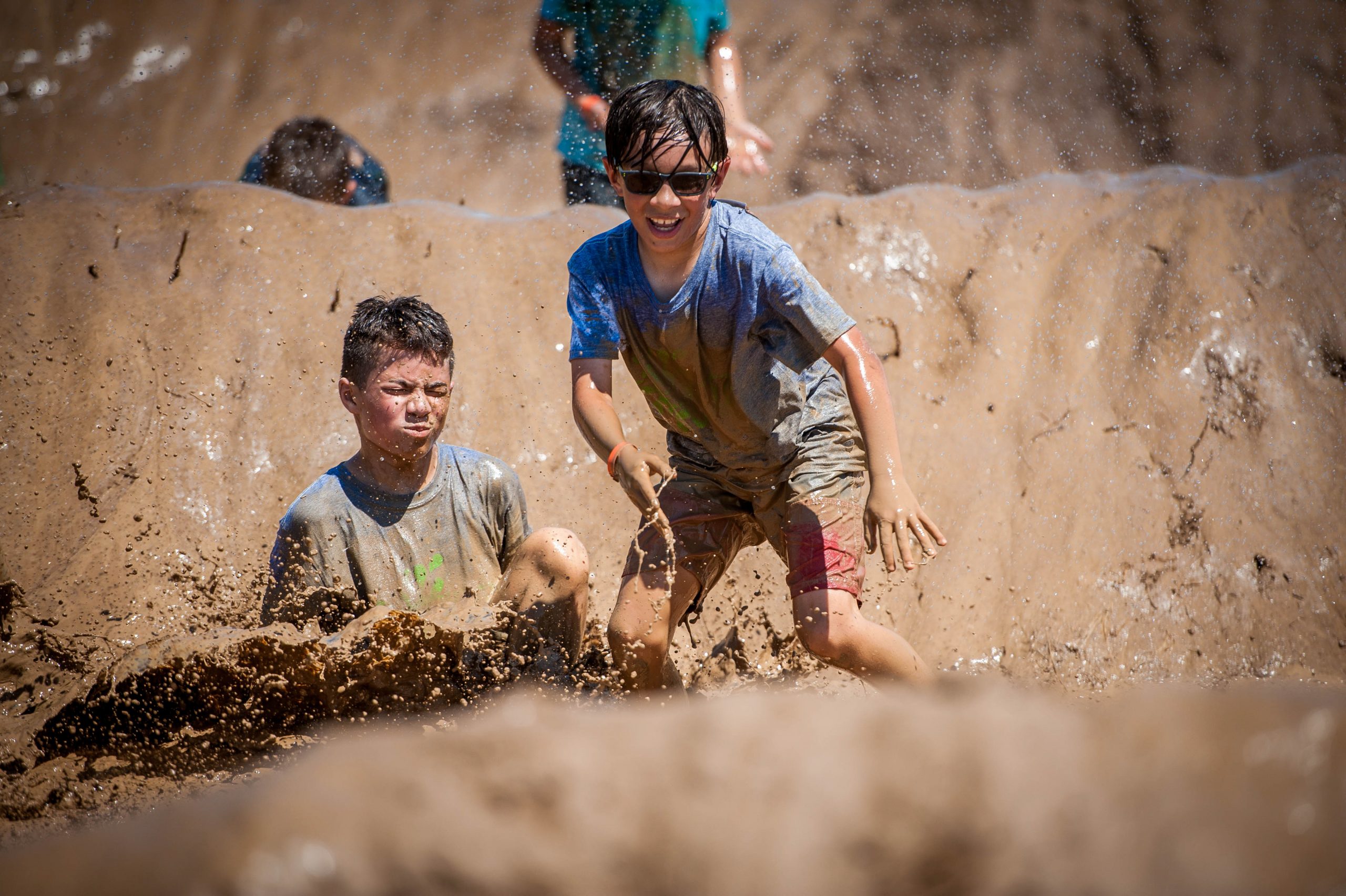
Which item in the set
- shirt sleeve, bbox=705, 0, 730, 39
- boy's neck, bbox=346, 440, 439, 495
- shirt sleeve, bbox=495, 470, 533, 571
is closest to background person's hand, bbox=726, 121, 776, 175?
shirt sleeve, bbox=705, 0, 730, 39

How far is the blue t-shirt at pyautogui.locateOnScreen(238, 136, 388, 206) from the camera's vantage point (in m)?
4.84

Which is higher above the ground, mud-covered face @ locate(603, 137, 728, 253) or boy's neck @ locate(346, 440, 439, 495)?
mud-covered face @ locate(603, 137, 728, 253)

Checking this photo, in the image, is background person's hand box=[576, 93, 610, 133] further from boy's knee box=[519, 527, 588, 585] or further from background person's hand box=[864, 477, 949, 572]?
background person's hand box=[864, 477, 949, 572]

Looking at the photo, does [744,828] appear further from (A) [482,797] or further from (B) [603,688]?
(B) [603,688]

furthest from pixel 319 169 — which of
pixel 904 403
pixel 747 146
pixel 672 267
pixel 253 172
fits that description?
pixel 672 267

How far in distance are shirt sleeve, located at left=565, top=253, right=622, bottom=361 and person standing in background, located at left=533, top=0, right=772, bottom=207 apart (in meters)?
1.88

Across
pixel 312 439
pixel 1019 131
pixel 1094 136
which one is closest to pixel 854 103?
pixel 1019 131

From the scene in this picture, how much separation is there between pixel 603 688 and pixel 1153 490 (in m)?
2.22

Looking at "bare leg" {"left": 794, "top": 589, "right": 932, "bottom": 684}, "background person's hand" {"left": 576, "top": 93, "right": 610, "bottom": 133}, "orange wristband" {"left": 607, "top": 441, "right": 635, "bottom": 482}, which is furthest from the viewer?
"background person's hand" {"left": 576, "top": 93, "right": 610, "bottom": 133}

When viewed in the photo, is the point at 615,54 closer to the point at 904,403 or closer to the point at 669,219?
the point at 904,403

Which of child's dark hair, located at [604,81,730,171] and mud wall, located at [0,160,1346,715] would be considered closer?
child's dark hair, located at [604,81,730,171]

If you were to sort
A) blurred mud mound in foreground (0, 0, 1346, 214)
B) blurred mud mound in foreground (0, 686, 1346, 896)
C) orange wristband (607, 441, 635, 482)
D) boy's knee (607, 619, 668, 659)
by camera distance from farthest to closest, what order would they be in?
blurred mud mound in foreground (0, 0, 1346, 214) → boy's knee (607, 619, 668, 659) → orange wristband (607, 441, 635, 482) → blurred mud mound in foreground (0, 686, 1346, 896)

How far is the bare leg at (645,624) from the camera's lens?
253cm

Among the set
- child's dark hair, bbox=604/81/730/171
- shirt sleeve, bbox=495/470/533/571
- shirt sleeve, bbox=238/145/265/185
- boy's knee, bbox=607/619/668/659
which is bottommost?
boy's knee, bbox=607/619/668/659
